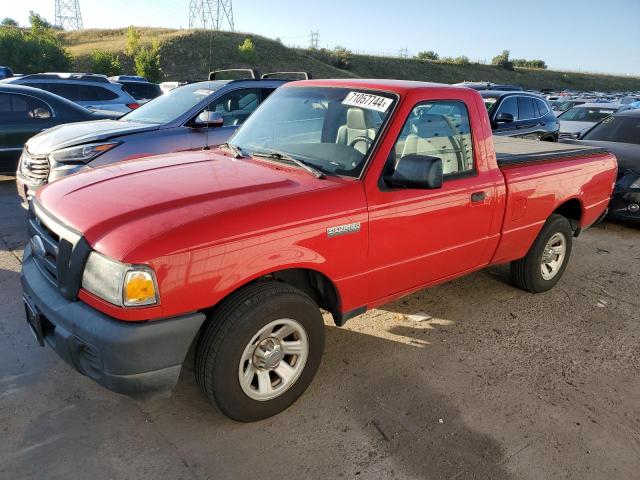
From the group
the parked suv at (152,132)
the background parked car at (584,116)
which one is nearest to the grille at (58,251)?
the parked suv at (152,132)

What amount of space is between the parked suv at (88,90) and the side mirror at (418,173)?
10.1 meters

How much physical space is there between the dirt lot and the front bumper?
0.46 meters

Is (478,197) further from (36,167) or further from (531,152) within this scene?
(36,167)

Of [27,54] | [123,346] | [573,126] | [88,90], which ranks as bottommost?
[123,346]

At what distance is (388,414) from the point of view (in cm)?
295

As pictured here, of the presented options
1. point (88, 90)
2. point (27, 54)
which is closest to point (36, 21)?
point (27, 54)

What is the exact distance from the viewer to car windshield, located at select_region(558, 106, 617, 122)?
14.0m

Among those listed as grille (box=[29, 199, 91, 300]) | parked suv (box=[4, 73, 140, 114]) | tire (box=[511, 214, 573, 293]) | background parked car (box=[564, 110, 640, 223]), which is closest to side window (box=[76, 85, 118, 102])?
parked suv (box=[4, 73, 140, 114])

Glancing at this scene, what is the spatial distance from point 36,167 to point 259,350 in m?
4.43

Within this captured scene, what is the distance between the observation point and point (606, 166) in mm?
4980

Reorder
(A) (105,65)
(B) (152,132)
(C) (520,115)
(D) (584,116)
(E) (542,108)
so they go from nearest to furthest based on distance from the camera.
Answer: (B) (152,132) → (C) (520,115) → (E) (542,108) → (D) (584,116) → (A) (105,65)

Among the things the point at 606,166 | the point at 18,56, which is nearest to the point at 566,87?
the point at 18,56

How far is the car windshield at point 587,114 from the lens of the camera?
1402 centimetres

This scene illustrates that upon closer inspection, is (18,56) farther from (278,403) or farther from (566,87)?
(566,87)
